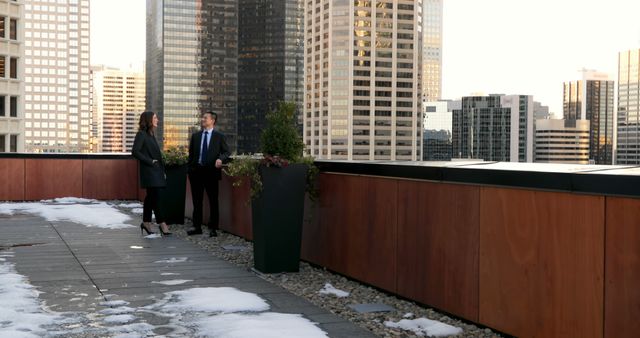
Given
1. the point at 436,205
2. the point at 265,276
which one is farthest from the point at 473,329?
the point at 265,276

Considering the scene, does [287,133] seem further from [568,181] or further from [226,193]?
[226,193]

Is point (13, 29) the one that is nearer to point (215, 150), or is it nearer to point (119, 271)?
point (215, 150)

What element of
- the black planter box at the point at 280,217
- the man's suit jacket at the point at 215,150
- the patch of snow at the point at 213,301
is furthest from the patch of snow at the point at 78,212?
the patch of snow at the point at 213,301

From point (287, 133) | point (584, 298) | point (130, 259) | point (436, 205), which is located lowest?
point (130, 259)

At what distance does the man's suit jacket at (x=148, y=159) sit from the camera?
405 inches

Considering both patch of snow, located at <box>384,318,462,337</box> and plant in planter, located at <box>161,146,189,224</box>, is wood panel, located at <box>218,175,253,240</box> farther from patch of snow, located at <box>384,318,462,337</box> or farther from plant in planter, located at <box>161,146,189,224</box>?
patch of snow, located at <box>384,318,462,337</box>

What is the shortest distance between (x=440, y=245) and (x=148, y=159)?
19.8ft

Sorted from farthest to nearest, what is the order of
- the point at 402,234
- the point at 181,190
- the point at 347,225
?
1. the point at 181,190
2. the point at 347,225
3. the point at 402,234

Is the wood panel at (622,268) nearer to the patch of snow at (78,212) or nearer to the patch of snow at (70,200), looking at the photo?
the patch of snow at (78,212)

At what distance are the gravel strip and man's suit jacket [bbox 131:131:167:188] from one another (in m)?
2.21

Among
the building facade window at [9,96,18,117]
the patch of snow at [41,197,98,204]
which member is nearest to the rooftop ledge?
the patch of snow at [41,197,98,204]

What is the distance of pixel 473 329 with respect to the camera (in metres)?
4.98

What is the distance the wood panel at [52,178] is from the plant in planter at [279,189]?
12.1m

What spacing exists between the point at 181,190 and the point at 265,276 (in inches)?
215
